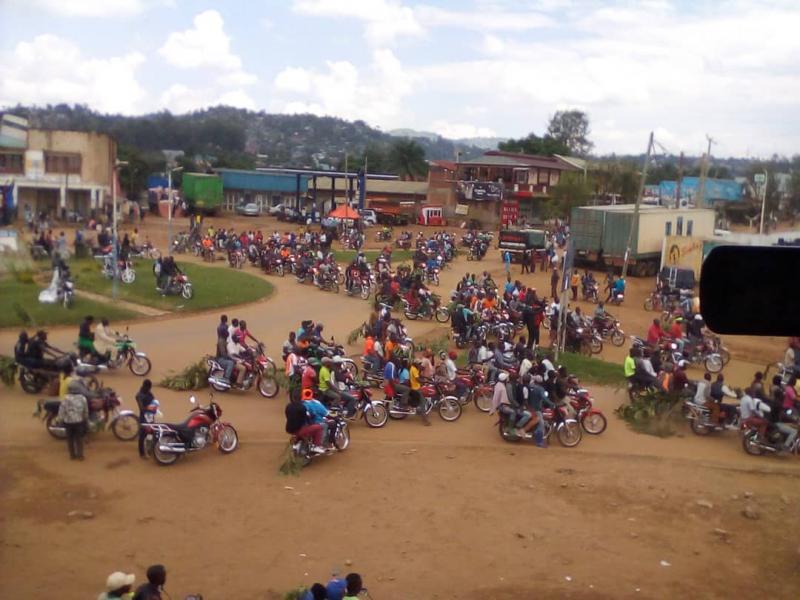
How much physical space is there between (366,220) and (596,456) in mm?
37007

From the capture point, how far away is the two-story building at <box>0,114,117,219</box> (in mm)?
40375

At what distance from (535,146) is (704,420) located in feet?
183

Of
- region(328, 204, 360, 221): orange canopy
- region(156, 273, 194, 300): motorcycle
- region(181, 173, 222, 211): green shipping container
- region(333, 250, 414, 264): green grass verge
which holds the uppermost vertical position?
region(181, 173, 222, 211): green shipping container

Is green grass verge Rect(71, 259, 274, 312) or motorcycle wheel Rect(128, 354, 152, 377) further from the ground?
green grass verge Rect(71, 259, 274, 312)

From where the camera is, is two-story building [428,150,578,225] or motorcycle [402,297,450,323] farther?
two-story building [428,150,578,225]

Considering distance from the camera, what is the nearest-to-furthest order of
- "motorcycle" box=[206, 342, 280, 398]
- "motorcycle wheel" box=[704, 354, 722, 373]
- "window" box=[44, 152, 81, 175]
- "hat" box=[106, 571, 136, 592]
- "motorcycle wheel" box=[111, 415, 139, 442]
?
"hat" box=[106, 571, 136, 592] < "motorcycle wheel" box=[111, 415, 139, 442] < "motorcycle" box=[206, 342, 280, 398] < "motorcycle wheel" box=[704, 354, 722, 373] < "window" box=[44, 152, 81, 175]

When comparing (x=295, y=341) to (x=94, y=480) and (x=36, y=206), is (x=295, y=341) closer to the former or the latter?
(x=94, y=480)

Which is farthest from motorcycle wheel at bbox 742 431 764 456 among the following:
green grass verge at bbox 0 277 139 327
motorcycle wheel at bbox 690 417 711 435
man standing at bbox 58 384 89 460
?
green grass verge at bbox 0 277 139 327

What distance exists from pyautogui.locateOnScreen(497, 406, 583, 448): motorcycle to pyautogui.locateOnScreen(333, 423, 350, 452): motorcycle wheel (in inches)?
93.2

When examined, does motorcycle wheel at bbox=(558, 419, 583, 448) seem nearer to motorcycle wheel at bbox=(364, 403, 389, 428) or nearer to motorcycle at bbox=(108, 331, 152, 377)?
motorcycle wheel at bbox=(364, 403, 389, 428)

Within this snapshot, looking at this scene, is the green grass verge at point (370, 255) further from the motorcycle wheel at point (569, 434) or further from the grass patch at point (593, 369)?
the motorcycle wheel at point (569, 434)

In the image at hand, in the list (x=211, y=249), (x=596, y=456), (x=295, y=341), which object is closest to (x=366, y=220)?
(x=211, y=249)

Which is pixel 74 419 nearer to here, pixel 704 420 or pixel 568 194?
pixel 704 420

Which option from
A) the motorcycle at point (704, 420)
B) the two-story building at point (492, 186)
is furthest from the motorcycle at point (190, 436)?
the two-story building at point (492, 186)
